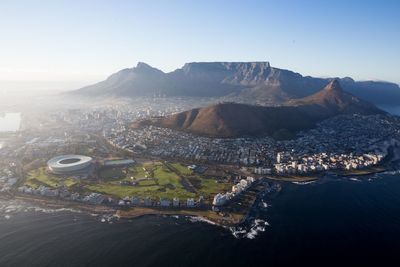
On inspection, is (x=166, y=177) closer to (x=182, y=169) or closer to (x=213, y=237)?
(x=182, y=169)

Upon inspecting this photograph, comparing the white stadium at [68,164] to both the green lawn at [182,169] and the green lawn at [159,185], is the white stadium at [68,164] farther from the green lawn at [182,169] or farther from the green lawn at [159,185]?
→ the green lawn at [182,169]

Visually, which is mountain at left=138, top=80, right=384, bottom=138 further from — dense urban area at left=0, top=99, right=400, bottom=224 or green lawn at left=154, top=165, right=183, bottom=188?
green lawn at left=154, top=165, right=183, bottom=188

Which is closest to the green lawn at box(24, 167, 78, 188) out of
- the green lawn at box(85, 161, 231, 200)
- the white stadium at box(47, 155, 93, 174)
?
the white stadium at box(47, 155, 93, 174)

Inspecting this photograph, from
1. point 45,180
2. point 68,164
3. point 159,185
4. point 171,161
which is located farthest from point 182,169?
point 45,180

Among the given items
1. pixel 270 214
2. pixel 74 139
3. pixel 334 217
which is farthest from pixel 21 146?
pixel 334 217

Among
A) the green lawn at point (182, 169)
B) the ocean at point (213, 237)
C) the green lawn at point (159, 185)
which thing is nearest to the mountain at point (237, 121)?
the green lawn at point (182, 169)

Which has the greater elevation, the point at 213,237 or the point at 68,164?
the point at 68,164
